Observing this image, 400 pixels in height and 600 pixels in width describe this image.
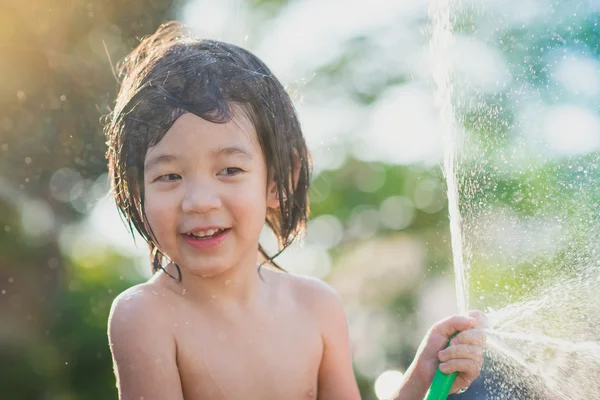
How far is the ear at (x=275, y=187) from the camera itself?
2316 mm

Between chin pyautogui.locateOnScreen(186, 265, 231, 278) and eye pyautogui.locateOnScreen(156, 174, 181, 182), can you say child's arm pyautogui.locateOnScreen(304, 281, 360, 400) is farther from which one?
eye pyautogui.locateOnScreen(156, 174, 181, 182)

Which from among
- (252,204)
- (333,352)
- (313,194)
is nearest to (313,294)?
(333,352)

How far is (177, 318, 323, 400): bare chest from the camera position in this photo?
2160 mm

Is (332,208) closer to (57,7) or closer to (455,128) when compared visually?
(57,7)

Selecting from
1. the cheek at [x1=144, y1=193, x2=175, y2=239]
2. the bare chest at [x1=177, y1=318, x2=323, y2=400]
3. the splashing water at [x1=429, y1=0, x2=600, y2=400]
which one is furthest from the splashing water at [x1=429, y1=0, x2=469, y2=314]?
the cheek at [x1=144, y1=193, x2=175, y2=239]

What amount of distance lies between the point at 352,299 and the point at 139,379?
6.68m

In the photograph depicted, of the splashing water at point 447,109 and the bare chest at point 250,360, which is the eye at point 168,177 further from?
the splashing water at point 447,109

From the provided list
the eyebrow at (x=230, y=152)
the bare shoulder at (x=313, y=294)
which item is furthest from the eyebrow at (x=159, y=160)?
the bare shoulder at (x=313, y=294)

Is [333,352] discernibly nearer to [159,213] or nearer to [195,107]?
[159,213]

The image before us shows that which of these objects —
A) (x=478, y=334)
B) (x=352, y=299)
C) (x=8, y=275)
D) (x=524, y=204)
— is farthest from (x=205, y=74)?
(x=352, y=299)

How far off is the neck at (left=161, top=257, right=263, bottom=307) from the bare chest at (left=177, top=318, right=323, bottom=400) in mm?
79

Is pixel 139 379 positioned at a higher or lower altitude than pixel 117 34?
lower

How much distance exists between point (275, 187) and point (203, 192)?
38cm

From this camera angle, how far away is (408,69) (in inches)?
324
